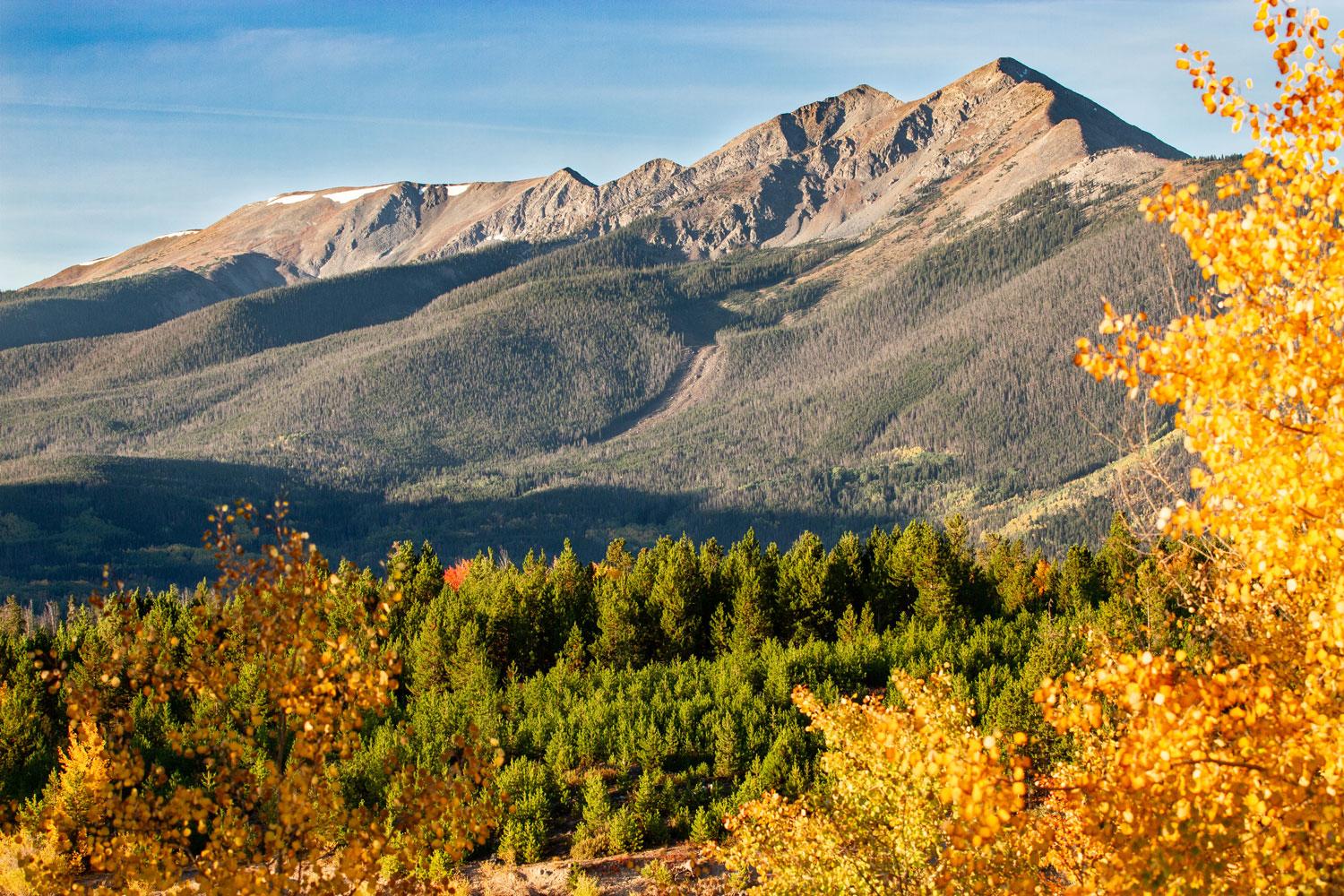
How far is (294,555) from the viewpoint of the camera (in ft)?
42.1

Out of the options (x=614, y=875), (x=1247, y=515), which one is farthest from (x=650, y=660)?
(x=1247, y=515)

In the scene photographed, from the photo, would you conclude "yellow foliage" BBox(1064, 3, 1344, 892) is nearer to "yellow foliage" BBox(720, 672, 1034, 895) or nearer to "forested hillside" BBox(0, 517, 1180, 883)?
"yellow foliage" BBox(720, 672, 1034, 895)

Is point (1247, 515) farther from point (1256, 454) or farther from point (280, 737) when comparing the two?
point (280, 737)

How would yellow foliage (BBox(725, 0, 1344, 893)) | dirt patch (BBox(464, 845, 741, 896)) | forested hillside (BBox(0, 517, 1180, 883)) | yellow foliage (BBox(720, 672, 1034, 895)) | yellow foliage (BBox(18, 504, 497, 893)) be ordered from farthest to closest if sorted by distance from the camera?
forested hillside (BBox(0, 517, 1180, 883)) → dirt patch (BBox(464, 845, 741, 896)) → yellow foliage (BBox(720, 672, 1034, 895)) → yellow foliage (BBox(18, 504, 497, 893)) → yellow foliage (BBox(725, 0, 1344, 893))

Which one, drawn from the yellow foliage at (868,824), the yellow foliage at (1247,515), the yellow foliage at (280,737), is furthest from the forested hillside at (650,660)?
the yellow foliage at (1247,515)

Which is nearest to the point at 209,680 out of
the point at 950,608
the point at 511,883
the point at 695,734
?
the point at 511,883

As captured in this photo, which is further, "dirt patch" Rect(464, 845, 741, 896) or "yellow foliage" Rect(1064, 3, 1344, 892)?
"dirt patch" Rect(464, 845, 741, 896)

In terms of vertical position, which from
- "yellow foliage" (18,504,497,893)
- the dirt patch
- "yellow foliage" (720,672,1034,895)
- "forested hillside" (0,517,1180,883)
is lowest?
→ the dirt patch

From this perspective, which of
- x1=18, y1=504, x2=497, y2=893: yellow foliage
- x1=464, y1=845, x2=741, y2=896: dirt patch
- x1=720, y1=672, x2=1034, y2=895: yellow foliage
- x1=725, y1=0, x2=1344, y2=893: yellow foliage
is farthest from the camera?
x1=464, y1=845, x2=741, y2=896: dirt patch

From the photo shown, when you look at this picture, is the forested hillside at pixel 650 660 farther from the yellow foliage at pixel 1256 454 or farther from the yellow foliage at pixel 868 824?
the yellow foliage at pixel 1256 454

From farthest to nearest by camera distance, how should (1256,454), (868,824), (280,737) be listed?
(868,824) → (280,737) → (1256,454)

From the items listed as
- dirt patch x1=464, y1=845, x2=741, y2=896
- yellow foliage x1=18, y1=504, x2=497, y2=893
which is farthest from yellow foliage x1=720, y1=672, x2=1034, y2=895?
dirt patch x1=464, y1=845, x2=741, y2=896

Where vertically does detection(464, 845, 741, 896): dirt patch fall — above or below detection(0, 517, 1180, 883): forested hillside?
below

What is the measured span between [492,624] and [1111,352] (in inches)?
1577
